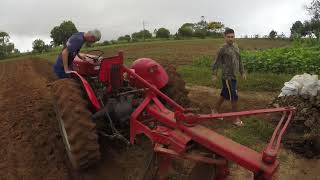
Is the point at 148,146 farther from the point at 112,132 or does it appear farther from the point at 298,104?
the point at 298,104

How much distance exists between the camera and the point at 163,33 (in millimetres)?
49906

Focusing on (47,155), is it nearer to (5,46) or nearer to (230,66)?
(230,66)

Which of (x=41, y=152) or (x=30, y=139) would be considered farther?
(x=30, y=139)

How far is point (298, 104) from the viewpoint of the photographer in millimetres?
7320

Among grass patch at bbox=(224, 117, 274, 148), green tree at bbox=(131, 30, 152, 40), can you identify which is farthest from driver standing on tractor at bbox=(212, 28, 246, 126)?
green tree at bbox=(131, 30, 152, 40)

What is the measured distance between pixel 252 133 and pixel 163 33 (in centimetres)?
4339

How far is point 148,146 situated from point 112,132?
673 mm

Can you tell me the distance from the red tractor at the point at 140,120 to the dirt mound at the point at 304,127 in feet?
3.37

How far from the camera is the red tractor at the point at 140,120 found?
4.12 metres

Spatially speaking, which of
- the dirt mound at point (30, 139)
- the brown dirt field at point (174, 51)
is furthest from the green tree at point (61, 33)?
the dirt mound at point (30, 139)

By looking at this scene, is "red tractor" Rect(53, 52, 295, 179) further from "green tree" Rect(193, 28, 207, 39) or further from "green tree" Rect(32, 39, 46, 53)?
"green tree" Rect(193, 28, 207, 39)

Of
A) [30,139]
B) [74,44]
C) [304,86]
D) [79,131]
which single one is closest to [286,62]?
[304,86]

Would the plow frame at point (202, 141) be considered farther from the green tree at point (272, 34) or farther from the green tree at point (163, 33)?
the green tree at point (163, 33)

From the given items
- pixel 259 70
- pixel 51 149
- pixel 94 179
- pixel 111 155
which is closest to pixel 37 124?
pixel 51 149
